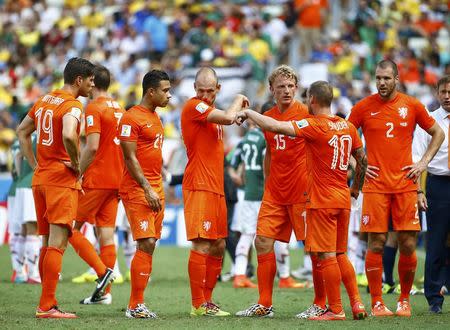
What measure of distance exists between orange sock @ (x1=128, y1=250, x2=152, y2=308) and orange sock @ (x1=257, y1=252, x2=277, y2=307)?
1.23m

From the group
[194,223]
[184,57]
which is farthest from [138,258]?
[184,57]

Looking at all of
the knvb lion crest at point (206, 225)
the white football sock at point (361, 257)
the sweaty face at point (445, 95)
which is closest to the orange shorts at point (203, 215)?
the knvb lion crest at point (206, 225)

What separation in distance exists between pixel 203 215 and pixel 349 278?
1.69 m

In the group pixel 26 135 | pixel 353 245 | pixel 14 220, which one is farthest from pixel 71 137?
pixel 353 245

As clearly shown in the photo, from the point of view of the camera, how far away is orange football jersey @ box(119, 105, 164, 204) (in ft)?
35.4

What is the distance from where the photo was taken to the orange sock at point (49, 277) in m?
10.7

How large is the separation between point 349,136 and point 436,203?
157 cm

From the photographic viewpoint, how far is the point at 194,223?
10930mm

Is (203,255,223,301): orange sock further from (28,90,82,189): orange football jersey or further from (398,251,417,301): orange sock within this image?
(398,251,417,301): orange sock

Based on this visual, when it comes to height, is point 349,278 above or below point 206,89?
below

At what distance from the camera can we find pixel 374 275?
37.0 feet

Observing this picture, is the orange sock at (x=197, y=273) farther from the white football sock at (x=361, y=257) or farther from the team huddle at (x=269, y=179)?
the white football sock at (x=361, y=257)

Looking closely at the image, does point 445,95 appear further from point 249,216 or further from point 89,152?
point 249,216

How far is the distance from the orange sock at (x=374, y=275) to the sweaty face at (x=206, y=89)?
97.7 inches
